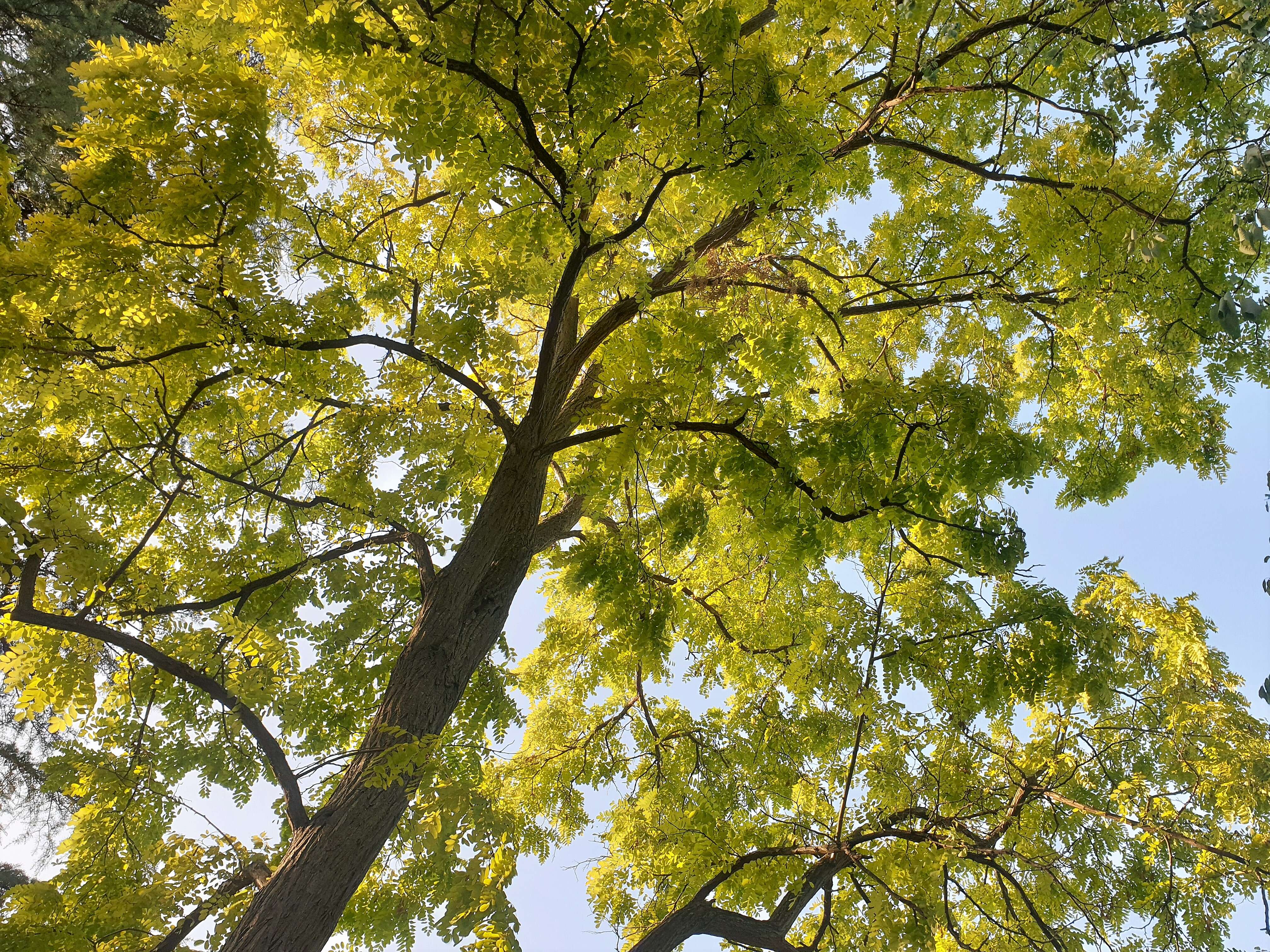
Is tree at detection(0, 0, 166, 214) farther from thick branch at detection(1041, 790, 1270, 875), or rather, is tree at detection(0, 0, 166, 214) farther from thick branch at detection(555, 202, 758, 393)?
thick branch at detection(1041, 790, 1270, 875)

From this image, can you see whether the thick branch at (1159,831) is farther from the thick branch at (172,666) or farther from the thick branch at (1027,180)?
the thick branch at (172,666)

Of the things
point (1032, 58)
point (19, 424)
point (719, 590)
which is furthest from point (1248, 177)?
point (19, 424)

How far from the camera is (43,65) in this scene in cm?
786

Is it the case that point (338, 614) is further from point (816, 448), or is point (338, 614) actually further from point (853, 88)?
point (853, 88)

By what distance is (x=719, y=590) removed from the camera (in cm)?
713

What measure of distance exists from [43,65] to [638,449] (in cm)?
871

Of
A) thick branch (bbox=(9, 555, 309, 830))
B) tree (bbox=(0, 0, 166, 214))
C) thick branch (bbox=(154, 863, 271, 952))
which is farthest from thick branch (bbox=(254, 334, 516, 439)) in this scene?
tree (bbox=(0, 0, 166, 214))

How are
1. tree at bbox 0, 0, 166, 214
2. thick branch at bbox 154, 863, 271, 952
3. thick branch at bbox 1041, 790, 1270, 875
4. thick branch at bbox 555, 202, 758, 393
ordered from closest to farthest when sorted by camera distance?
thick branch at bbox 154, 863, 271, 952
thick branch at bbox 1041, 790, 1270, 875
thick branch at bbox 555, 202, 758, 393
tree at bbox 0, 0, 166, 214

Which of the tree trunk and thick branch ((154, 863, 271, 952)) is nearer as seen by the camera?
the tree trunk

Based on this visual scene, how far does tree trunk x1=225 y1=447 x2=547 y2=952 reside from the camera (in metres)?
3.29

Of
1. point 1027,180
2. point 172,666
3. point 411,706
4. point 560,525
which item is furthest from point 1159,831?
point 172,666

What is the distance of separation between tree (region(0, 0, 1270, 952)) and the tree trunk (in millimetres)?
24

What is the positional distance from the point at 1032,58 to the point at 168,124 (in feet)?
13.5

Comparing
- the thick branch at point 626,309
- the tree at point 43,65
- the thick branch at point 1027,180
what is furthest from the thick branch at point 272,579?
the tree at point 43,65
